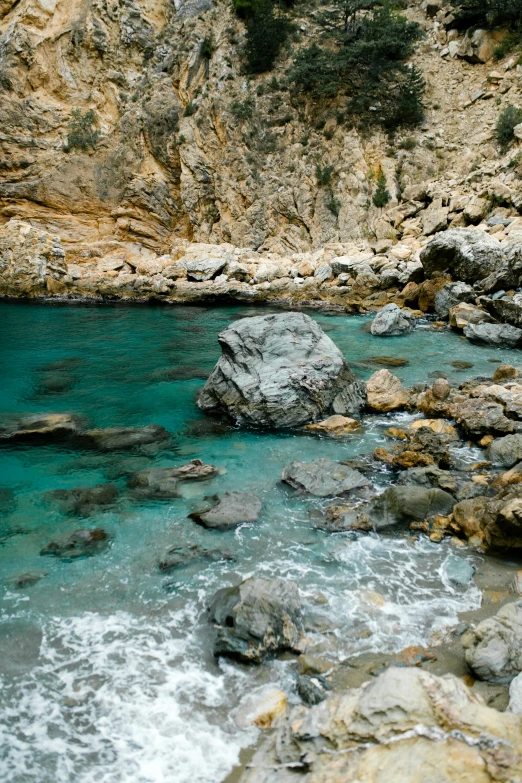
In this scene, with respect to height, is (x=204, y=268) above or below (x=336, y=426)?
above

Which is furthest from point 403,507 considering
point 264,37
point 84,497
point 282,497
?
point 264,37

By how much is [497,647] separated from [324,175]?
30822 mm

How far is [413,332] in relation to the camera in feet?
56.7

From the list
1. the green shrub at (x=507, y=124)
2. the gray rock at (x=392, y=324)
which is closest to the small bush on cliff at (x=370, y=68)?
the green shrub at (x=507, y=124)

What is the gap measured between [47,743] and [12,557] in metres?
2.68

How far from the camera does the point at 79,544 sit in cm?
623

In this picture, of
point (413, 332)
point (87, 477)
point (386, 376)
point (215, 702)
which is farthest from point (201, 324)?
point (215, 702)

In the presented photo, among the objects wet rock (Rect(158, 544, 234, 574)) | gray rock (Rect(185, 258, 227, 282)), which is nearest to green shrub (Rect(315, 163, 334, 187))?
gray rock (Rect(185, 258, 227, 282))

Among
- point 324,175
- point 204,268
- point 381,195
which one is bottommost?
point 204,268

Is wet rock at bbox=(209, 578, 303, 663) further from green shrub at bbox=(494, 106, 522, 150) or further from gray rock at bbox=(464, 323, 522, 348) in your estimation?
green shrub at bbox=(494, 106, 522, 150)

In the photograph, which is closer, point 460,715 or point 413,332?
point 460,715

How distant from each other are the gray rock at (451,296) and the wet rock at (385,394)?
905 centimetres

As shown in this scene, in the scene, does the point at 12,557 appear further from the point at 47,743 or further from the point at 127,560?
the point at 47,743

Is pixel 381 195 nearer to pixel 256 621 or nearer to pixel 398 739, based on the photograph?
pixel 256 621
